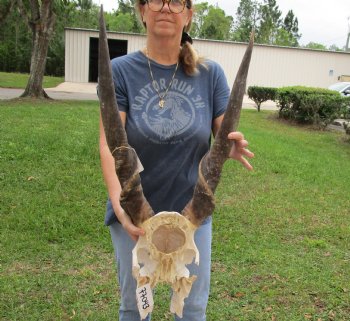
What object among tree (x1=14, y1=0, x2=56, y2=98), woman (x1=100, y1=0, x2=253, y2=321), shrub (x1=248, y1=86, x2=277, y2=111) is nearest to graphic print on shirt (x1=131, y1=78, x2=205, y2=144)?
woman (x1=100, y1=0, x2=253, y2=321)

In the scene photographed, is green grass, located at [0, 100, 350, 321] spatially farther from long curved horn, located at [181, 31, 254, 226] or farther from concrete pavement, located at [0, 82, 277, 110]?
concrete pavement, located at [0, 82, 277, 110]

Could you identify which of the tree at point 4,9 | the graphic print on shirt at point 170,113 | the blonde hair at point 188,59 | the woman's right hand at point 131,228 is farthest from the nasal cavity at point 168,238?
the tree at point 4,9

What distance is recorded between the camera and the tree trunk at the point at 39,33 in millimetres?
17422

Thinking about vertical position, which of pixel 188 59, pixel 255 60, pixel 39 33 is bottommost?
pixel 255 60

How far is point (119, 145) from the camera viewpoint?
6.14 feet

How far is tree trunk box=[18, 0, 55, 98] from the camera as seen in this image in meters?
17.4

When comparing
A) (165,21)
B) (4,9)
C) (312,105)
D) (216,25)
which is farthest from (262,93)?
(216,25)

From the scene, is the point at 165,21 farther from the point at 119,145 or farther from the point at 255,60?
the point at 255,60

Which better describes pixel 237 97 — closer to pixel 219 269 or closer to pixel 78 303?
pixel 78 303

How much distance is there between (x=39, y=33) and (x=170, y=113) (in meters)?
17.0

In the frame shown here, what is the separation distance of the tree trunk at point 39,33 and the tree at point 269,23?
47099 millimetres

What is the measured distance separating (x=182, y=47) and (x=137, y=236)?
103cm

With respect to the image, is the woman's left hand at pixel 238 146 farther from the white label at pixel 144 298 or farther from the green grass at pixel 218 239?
the green grass at pixel 218 239

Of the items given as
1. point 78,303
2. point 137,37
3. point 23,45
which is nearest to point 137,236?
point 78,303
